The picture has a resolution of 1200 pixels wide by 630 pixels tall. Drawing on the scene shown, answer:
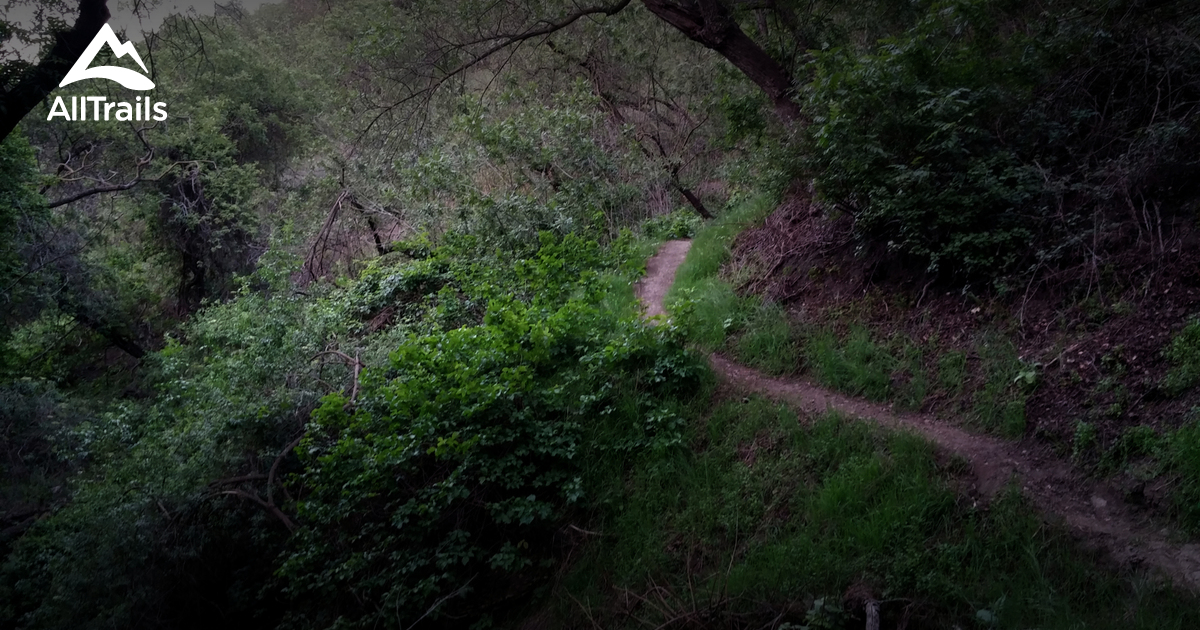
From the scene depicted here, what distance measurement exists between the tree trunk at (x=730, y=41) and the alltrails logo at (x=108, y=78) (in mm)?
5299

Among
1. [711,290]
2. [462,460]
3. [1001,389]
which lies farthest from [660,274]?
[1001,389]

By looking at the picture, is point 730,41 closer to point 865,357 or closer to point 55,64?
point 865,357

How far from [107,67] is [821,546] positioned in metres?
7.84

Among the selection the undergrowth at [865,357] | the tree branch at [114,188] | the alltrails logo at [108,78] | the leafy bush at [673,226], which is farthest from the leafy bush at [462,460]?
the tree branch at [114,188]

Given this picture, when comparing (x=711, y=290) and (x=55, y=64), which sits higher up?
(x=55, y=64)

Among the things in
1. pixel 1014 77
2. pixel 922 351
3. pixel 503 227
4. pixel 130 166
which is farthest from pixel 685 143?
pixel 130 166

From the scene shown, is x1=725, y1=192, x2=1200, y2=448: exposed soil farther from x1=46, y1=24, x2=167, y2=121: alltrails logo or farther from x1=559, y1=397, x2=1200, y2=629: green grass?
x1=46, y1=24, x2=167, y2=121: alltrails logo

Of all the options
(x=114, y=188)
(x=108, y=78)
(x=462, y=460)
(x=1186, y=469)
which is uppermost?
(x=114, y=188)

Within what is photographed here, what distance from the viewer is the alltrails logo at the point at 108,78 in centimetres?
568

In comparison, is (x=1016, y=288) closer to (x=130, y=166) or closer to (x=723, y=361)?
(x=723, y=361)

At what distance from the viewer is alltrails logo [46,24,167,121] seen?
5684 mm

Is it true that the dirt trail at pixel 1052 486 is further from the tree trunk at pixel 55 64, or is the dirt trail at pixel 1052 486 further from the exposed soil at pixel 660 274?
the tree trunk at pixel 55 64

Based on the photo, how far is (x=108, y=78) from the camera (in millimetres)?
7695

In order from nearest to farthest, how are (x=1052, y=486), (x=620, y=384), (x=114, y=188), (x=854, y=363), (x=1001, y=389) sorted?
(x=1052, y=486)
(x=1001, y=389)
(x=854, y=363)
(x=620, y=384)
(x=114, y=188)
